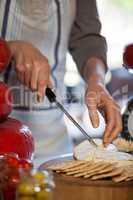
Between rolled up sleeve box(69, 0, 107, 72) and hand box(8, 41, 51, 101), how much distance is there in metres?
0.32

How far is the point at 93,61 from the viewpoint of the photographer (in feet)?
3.15

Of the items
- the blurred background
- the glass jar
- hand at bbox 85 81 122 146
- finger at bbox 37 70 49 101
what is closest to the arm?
hand at bbox 85 81 122 146

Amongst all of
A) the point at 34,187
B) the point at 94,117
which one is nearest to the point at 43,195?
the point at 34,187

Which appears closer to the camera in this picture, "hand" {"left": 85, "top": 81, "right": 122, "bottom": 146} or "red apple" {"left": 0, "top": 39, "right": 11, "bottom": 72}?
"red apple" {"left": 0, "top": 39, "right": 11, "bottom": 72}

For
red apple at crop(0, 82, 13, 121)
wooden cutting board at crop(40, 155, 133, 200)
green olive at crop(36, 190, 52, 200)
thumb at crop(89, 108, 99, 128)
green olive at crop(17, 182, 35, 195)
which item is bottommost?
wooden cutting board at crop(40, 155, 133, 200)

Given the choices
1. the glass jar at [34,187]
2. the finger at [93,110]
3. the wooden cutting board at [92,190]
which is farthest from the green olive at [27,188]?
the finger at [93,110]

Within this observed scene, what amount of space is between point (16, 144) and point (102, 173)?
4.8 inches

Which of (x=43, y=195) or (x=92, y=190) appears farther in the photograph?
(x=92, y=190)

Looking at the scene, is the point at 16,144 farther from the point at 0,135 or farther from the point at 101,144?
the point at 101,144

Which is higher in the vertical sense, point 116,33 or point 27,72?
point 116,33

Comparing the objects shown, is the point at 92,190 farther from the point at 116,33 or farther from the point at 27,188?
the point at 116,33

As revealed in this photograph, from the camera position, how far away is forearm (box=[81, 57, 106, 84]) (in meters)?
0.88

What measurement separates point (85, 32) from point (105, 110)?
29 centimetres

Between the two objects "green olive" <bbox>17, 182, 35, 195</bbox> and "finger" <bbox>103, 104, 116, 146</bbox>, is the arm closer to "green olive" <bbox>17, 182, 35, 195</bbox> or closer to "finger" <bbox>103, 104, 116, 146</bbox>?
"finger" <bbox>103, 104, 116, 146</bbox>
